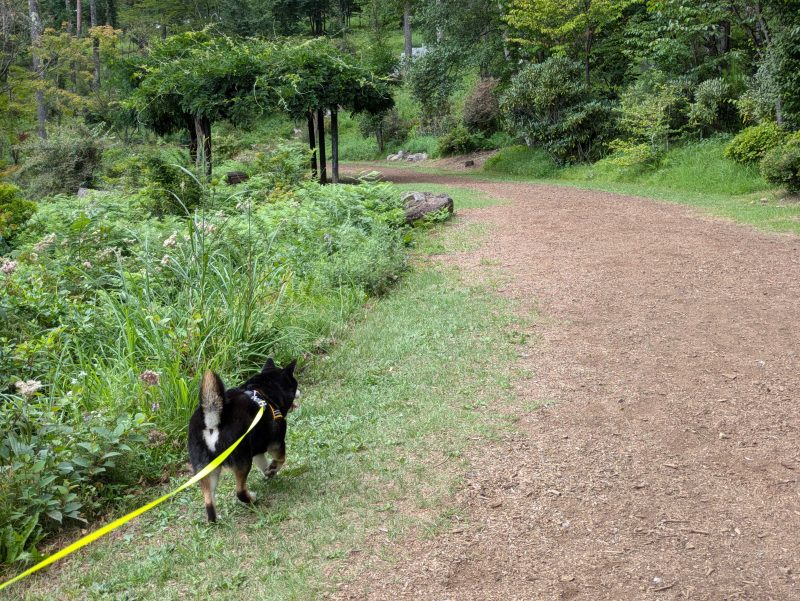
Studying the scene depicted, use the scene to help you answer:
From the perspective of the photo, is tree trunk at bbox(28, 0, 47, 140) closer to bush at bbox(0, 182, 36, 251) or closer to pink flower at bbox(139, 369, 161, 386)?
bush at bbox(0, 182, 36, 251)

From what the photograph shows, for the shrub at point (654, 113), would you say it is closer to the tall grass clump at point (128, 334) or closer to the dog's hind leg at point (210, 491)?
the tall grass clump at point (128, 334)

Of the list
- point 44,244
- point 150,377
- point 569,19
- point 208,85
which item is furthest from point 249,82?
point 150,377

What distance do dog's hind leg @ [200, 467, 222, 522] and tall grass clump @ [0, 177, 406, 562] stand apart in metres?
0.71

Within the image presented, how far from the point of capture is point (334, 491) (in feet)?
12.1

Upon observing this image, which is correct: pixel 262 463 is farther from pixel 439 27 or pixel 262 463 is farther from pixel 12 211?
pixel 439 27

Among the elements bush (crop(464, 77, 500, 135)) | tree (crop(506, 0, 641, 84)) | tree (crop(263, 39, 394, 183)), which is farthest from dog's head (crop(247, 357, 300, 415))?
bush (crop(464, 77, 500, 135))

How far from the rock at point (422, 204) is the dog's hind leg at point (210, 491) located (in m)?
9.10

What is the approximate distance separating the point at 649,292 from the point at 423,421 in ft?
12.6

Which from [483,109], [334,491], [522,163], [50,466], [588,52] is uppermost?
[588,52]

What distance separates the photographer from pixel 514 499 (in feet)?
11.5

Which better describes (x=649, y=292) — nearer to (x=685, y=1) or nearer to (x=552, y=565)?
(x=552, y=565)

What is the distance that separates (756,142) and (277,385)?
45.8 ft

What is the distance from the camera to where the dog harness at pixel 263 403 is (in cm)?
347

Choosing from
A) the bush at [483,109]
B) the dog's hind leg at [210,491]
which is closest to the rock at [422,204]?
the dog's hind leg at [210,491]
